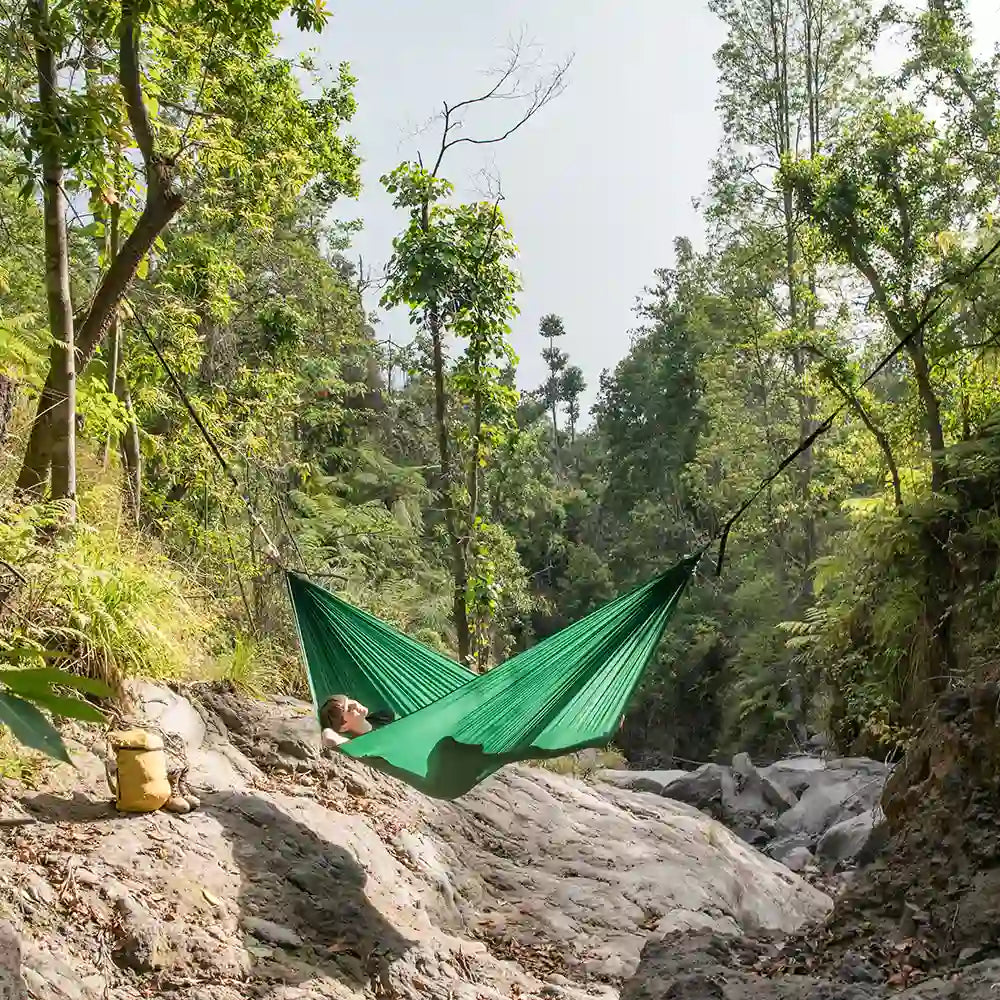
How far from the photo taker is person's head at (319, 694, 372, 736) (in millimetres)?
2609

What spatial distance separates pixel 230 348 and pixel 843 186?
3589 mm

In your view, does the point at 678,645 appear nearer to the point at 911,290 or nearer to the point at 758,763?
the point at 758,763

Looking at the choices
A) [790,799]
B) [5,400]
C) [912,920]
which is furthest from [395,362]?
[912,920]

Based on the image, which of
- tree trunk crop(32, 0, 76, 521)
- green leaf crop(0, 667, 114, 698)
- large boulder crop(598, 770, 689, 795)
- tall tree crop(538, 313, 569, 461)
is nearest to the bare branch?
tree trunk crop(32, 0, 76, 521)

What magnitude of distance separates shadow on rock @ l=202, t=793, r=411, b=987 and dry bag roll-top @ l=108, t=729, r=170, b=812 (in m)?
0.20

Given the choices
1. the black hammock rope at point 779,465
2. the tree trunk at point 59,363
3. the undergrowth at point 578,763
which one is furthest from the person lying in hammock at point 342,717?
the tree trunk at point 59,363

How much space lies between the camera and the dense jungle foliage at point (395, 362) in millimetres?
2596

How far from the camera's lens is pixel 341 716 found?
8.58 feet

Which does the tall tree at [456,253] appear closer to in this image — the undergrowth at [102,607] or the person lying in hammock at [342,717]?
the undergrowth at [102,607]

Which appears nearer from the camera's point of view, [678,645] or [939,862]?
[939,862]

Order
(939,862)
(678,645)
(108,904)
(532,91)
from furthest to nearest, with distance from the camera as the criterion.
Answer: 1. (678,645)
2. (532,91)
3. (108,904)
4. (939,862)

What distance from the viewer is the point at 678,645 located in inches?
442

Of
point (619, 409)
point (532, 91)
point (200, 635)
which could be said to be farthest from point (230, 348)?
point (619, 409)

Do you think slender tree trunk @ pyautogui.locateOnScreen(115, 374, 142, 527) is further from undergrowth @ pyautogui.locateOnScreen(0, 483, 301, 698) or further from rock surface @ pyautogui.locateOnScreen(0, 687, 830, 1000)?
rock surface @ pyautogui.locateOnScreen(0, 687, 830, 1000)
